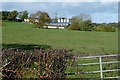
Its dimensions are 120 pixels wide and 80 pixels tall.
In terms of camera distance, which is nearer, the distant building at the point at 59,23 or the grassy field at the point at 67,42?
the grassy field at the point at 67,42

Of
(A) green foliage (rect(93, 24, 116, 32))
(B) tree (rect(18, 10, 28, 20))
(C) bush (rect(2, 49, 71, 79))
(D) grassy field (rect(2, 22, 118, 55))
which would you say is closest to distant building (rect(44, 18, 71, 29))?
(B) tree (rect(18, 10, 28, 20))

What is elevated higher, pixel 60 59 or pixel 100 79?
pixel 60 59

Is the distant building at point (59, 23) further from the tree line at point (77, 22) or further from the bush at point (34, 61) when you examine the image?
the bush at point (34, 61)

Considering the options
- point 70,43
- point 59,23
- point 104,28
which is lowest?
point 70,43

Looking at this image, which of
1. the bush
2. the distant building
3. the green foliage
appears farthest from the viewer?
the distant building

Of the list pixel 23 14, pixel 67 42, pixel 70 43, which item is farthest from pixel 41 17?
pixel 70 43

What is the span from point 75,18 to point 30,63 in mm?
53994

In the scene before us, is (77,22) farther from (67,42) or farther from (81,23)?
(67,42)

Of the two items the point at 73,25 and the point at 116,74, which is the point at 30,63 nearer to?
the point at 116,74

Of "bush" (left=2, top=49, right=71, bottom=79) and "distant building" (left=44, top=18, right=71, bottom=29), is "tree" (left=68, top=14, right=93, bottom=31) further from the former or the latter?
"bush" (left=2, top=49, right=71, bottom=79)

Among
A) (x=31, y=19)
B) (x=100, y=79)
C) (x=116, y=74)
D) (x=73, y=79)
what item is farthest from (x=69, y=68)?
(x=31, y=19)

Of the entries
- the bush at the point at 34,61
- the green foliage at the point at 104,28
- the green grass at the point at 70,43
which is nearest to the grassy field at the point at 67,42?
the green grass at the point at 70,43

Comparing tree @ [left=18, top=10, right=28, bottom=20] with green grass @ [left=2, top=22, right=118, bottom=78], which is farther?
tree @ [left=18, top=10, right=28, bottom=20]

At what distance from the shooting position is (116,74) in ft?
33.4
